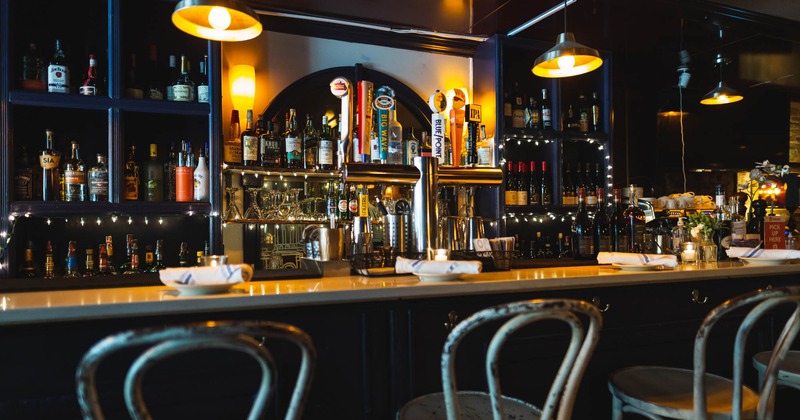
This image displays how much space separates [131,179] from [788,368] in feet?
9.90

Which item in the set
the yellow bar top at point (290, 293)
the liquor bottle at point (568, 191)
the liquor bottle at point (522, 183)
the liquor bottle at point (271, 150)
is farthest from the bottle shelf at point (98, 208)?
the liquor bottle at point (568, 191)

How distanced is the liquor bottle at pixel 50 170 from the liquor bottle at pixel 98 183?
6.4 inches

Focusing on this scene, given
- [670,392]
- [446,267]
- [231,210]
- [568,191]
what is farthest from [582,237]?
[231,210]

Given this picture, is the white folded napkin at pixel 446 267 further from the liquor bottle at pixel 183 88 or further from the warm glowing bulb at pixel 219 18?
the liquor bottle at pixel 183 88

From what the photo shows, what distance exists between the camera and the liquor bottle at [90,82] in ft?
8.73

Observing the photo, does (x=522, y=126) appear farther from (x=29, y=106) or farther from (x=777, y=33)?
(x=29, y=106)

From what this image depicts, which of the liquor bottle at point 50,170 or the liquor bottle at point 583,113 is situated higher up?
the liquor bottle at point 583,113

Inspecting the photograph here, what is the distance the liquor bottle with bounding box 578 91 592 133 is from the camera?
12.6ft

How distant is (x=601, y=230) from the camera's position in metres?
2.68

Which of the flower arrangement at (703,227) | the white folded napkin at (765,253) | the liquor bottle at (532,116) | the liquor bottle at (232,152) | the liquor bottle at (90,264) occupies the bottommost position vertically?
the liquor bottle at (90,264)

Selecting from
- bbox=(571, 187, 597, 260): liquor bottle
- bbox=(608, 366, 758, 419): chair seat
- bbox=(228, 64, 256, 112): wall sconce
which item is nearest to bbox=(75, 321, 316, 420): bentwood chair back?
bbox=(608, 366, 758, 419): chair seat

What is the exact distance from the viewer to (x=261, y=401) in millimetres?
789

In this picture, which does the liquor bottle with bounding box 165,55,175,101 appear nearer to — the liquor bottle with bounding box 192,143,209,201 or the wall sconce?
the wall sconce

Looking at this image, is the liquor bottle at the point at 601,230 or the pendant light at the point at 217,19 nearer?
the pendant light at the point at 217,19
